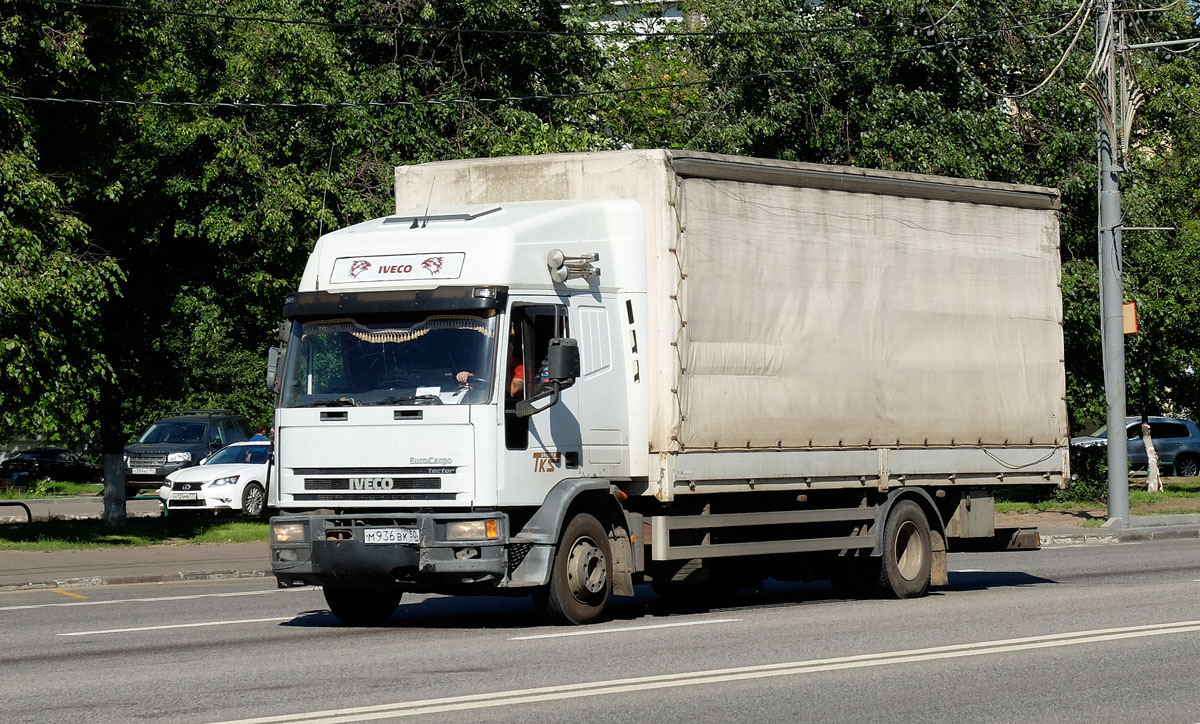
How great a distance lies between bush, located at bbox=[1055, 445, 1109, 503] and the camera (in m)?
32.9

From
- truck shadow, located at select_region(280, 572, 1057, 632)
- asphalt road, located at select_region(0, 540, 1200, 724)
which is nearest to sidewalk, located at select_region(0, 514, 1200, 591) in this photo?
asphalt road, located at select_region(0, 540, 1200, 724)

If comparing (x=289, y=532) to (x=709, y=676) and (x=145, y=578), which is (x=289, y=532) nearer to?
(x=709, y=676)

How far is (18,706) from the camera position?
9180mm

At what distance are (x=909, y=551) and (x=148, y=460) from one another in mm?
26883

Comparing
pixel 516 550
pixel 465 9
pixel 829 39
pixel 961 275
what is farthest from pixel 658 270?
pixel 829 39

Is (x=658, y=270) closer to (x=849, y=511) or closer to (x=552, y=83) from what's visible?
(x=849, y=511)

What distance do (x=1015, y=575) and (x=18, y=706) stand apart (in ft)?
40.5

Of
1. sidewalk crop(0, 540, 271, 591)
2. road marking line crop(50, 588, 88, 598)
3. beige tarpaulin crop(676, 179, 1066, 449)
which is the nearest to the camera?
beige tarpaulin crop(676, 179, 1066, 449)

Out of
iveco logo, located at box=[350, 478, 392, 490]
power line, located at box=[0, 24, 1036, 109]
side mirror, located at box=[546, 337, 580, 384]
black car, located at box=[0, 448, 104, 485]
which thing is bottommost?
iveco logo, located at box=[350, 478, 392, 490]

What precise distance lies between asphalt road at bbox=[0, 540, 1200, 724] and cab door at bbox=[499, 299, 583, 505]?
1162 millimetres

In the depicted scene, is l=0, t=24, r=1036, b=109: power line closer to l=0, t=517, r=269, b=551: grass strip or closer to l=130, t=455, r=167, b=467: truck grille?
l=0, t=517, r=269, b=551: grass strip

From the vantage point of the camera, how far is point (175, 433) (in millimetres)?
39938

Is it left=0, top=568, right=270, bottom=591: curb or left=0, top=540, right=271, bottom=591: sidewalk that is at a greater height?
left=0, top=540, right=271, bottom=591: sidewalk

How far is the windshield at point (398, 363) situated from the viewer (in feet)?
41.4
